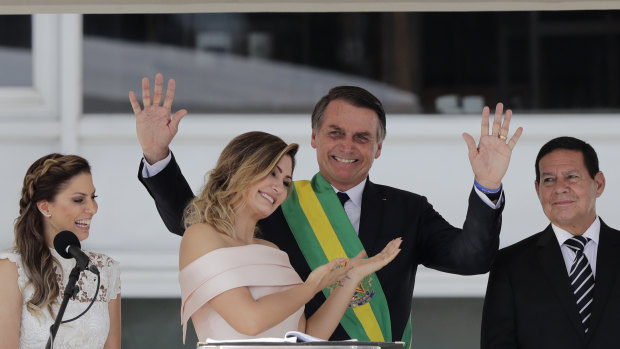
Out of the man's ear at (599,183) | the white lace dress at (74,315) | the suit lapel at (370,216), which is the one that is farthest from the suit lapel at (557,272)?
the white lace dress at (74,315)

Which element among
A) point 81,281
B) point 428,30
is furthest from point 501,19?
point 81,281

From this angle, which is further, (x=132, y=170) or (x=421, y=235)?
(x=132, y=170)

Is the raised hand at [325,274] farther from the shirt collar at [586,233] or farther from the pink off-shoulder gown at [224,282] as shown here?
the shirt collar at [586,233]

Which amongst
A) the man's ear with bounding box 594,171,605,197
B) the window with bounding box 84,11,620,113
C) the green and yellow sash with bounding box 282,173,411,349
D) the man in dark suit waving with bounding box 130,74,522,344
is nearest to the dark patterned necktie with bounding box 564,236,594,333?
the man's ear with bounding box 594,171,605,197

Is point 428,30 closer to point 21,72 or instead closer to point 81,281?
point 21,72

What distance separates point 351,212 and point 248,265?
70cm

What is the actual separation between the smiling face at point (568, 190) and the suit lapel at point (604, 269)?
3.6 inches

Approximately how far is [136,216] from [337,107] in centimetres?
237

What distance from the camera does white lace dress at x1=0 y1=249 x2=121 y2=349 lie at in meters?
3.86

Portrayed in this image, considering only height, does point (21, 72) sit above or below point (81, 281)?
above

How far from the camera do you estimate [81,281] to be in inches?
159

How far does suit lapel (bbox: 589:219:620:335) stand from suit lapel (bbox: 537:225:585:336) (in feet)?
0.24

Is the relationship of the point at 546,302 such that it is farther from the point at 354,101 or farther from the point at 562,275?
the point at 354,101

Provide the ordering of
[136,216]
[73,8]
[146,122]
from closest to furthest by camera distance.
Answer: [73,8] → [146,122] → [136,216]
